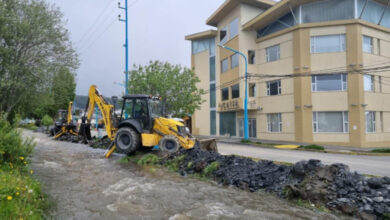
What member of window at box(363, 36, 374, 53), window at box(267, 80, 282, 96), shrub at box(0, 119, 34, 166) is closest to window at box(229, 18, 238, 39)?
window at box(267, 80, 282, 96)

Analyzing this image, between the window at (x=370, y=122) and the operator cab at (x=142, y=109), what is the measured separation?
18.0 metres

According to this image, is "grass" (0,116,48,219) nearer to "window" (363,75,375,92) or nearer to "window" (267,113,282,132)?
"window" (267,113,282,132)

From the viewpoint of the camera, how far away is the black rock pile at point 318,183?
5707 millimetres

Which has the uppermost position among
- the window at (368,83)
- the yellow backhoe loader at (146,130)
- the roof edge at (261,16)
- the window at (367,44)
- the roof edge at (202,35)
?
the roof edge at (202,35)

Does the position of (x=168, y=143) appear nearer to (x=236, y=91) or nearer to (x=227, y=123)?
(x=236, y=91)

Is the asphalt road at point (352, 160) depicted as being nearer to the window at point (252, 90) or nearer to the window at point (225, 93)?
the window at point (252, 90)

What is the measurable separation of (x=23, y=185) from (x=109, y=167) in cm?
533

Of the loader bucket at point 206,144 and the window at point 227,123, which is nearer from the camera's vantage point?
the loader bucket at point 206,144

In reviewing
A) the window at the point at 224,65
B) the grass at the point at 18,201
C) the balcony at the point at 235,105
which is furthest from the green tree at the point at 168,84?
the grass at the point at 18,201

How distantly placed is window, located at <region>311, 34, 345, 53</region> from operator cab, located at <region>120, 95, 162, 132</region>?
52.3ft

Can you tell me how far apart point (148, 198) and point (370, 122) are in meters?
21.9

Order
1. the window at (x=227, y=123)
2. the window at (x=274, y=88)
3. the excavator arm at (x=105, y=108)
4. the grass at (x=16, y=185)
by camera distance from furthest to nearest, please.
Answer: the window at (x=227, y=123) < the window at (x=274, y=88) < the excavator arm at (x=105, y=108) < the grass at (x=16, y=185)

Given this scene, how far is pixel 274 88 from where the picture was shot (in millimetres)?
Answer: 25406

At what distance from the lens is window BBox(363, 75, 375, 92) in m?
22.1
